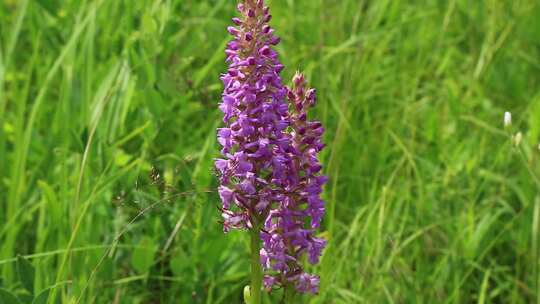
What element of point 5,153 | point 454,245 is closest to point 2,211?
point 5,153

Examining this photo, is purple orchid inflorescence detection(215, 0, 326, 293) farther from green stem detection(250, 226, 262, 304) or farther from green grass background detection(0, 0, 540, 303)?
green grass background detection(0, 0, 540, 303)

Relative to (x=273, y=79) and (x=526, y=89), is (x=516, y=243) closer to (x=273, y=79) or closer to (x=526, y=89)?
(x=526, y=89)

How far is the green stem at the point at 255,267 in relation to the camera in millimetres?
1953

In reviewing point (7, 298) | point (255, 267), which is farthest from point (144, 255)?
point (255, 267)

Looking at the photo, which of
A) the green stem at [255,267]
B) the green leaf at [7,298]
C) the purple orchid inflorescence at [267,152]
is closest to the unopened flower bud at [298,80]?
the purple orchid inflorescence at [267,152]

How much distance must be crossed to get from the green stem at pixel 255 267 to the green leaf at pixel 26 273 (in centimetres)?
78

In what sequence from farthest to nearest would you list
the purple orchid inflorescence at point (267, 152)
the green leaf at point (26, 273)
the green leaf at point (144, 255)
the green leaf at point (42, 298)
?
1. the green leaf at point (144, 255)
2. the green leaf at point (26, 273)
3. the green leaf at point (42, 298)
4. the purple orchid inflorescence at point (267, 152)

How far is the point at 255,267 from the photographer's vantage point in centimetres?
197

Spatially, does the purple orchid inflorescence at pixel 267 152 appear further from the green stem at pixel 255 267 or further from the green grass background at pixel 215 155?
the green grass background at pixel 215 155

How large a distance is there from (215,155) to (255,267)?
1205mm

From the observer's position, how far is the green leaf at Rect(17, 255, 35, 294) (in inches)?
95.3

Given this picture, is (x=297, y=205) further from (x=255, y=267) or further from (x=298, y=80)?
(x=298, y=80)

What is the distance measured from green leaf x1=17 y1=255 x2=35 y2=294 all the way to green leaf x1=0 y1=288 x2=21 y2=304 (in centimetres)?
11

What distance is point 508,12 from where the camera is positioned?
196 inches
